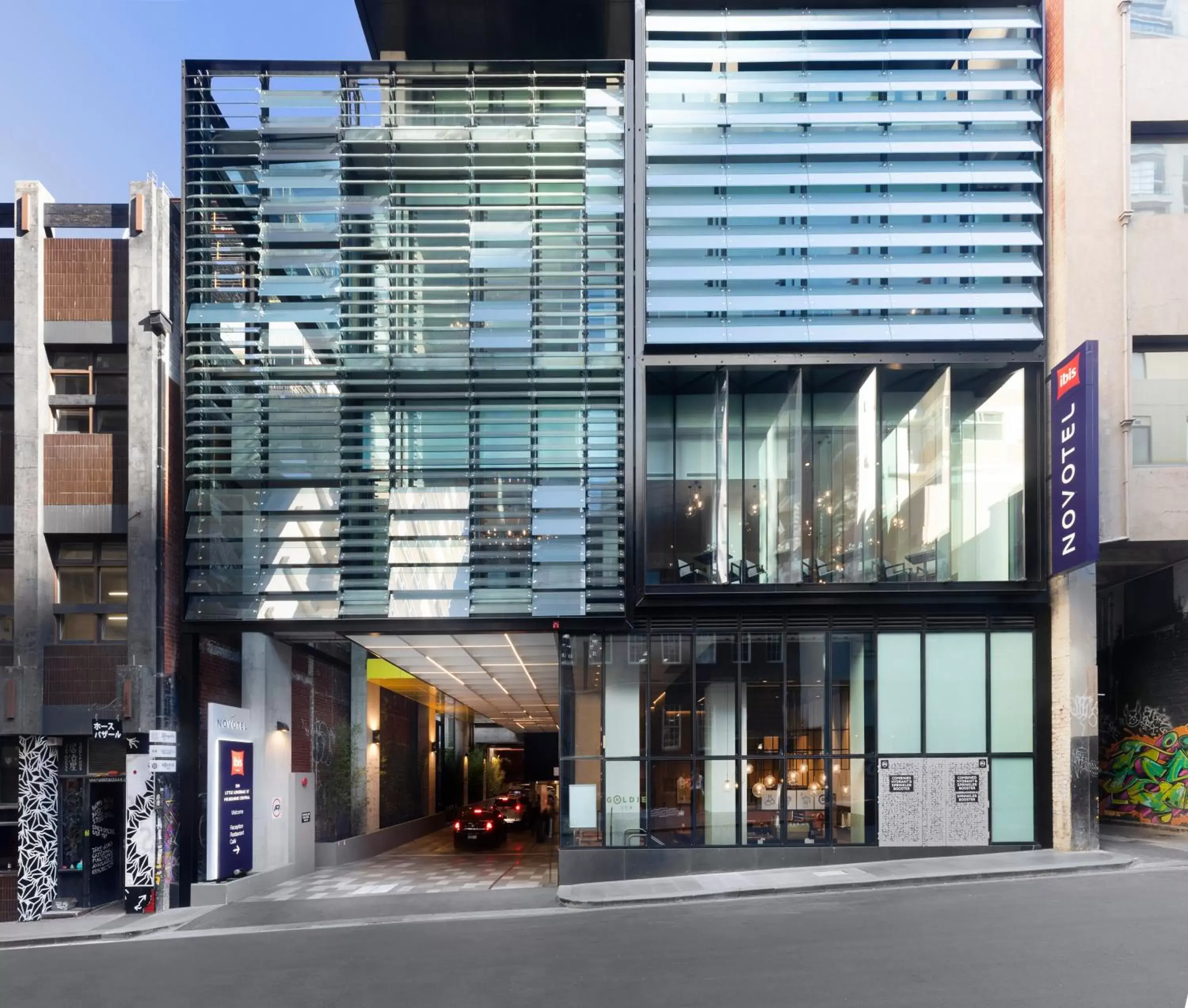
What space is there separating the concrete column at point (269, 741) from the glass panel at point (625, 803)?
690 centimetres

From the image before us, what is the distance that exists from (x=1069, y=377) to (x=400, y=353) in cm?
1210

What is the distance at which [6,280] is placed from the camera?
2105 centimetres

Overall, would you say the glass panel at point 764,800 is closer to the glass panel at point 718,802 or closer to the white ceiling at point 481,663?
the glass panel at point 718,802

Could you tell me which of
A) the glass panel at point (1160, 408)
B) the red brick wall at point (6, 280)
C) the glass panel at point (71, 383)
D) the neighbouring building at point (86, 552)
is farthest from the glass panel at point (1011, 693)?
the red brick wall at point (6, 280)

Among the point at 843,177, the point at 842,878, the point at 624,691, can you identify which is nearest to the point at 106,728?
the point at 624,691

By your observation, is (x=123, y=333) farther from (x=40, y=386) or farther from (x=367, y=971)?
(x=367, y=971)

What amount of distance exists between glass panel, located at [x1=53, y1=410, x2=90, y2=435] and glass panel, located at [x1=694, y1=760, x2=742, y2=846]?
12.8 metres

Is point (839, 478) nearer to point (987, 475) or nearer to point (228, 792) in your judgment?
point (987, 475)

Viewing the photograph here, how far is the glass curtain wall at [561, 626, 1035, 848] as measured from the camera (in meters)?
21.6

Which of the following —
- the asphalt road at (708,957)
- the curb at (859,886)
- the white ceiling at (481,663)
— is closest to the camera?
the asphalt road at (708,957)

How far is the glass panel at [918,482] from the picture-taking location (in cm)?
2202

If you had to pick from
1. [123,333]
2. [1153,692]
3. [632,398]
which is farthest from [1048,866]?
[123,333]

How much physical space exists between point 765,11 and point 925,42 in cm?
317

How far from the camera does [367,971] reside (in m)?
13.7
